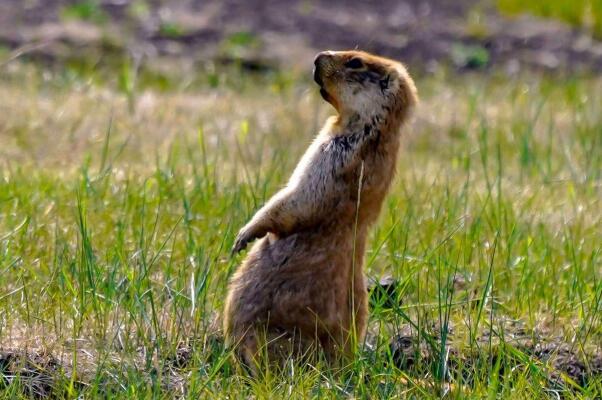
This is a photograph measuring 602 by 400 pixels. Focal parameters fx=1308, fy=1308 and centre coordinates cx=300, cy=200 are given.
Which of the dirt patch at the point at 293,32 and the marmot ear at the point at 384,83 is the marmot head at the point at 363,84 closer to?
the marmot ear at the point at 384,83

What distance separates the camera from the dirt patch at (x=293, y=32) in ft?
36.4

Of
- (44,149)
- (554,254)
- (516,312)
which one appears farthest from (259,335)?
(44,149)

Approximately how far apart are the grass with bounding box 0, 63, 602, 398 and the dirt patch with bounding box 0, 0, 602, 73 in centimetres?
187

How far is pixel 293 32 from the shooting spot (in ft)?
39.0

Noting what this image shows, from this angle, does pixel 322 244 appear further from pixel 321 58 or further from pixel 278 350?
pixel 321 58

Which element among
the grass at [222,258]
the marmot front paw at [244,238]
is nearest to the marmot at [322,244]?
the marmot front paw at [244,238]

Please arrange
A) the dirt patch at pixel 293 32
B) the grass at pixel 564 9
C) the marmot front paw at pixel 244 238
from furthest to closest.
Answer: the grass at pixel 564 9
the dirt patch at pixel 293 32
the marmot front paw at pixel 244 238

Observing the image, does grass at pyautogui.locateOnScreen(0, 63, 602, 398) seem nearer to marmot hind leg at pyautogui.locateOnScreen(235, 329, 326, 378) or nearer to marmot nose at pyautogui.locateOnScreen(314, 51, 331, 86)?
marmot hind leg at pyautogui.locateOnScreen(235, 329, 326, 378)

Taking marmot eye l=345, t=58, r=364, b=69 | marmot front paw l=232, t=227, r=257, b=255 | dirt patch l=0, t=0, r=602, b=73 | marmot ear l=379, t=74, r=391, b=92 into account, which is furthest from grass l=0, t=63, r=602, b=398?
dirt patch l=0, t=0, r=602, b=73

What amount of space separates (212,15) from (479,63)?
249 cm

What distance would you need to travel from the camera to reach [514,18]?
13.2 m

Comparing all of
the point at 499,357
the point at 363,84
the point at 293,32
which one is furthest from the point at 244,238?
the point at 293,32

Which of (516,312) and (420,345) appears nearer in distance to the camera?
(420,345)

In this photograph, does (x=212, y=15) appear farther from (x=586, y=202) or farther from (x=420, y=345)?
(x=420, y=345)
